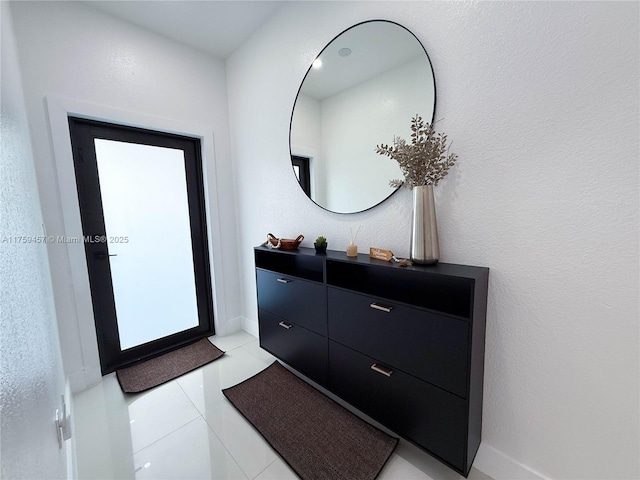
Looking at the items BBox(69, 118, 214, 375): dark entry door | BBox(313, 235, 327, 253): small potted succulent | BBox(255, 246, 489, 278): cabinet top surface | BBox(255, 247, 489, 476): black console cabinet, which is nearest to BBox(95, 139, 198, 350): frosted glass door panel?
BBox(69, 118, 214, 375): dark entry door

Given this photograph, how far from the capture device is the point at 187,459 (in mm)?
1336

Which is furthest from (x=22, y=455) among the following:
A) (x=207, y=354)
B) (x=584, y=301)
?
(x=207, y=354)

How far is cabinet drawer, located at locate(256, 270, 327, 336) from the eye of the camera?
62.9 inches

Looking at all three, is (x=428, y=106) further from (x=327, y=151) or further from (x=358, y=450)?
(x=358, y=450)

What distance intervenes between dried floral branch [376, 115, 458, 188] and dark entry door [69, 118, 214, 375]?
2.09m

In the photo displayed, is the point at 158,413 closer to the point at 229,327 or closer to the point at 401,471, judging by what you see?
the point at 229,327

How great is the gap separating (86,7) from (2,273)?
8.02 ft

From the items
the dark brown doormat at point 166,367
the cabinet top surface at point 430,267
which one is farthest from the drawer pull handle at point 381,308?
the dark brown doormat at point 166,367

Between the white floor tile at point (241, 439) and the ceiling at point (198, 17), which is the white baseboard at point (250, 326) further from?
the ceiling at point (198, 17)

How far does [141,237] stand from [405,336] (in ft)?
7.45

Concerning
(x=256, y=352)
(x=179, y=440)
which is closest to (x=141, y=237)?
(x=256, y=352)

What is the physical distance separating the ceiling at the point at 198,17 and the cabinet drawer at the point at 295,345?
7.76 ft

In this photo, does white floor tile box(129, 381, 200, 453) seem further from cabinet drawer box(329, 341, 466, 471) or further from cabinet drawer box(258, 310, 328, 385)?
cabinet drawer box(329, 341, 466, 471)

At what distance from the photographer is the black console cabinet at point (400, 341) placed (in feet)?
3.51
